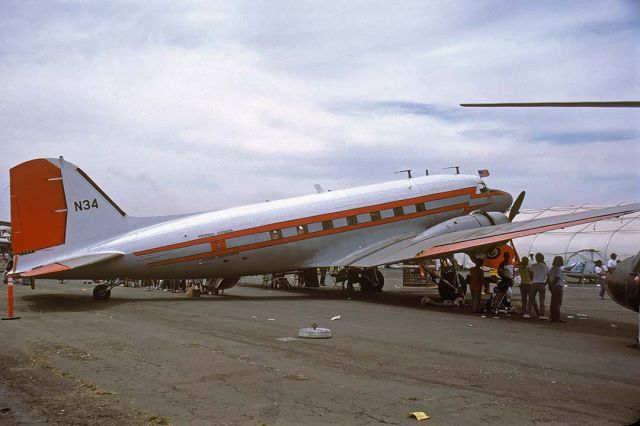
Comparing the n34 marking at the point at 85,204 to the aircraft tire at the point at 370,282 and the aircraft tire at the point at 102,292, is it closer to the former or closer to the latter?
the aircraft tire at the point at 102,292

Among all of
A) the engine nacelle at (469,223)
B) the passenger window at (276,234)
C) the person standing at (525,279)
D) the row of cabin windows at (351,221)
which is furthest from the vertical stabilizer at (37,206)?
the person standing at (525,279)

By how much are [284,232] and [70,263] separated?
6947 millimetres

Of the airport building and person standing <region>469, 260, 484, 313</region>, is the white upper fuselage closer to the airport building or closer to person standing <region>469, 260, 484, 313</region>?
person standing <region>469, 260, 484, 313</region>

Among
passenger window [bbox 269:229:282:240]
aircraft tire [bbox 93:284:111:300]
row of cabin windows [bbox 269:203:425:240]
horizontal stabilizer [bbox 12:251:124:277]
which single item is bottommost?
aircraft tire [bbox 93:284:111:300]

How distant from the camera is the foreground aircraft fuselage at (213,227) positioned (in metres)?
16.6

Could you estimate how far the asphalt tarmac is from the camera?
18.6ft

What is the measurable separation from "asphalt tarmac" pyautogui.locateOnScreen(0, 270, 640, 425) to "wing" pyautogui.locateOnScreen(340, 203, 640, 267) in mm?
2591

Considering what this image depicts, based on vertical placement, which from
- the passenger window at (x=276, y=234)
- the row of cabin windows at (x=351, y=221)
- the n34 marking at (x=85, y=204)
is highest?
the n34 marking at (x=85, y=204)

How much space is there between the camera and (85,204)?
17406 millimetres

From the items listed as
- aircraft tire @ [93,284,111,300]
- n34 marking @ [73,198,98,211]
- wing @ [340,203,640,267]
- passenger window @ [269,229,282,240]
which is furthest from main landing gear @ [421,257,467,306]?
n34 marking @ [73,198,98,211]

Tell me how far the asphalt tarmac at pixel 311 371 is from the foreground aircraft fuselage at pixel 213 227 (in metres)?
3.19

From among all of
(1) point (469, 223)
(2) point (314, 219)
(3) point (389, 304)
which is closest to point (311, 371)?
(3) point (389, 304)

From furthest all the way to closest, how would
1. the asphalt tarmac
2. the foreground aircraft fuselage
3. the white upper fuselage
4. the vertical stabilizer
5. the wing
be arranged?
the white upper fuselage
the foreground aircraft fuselage
the vertical stabilizer
the wing
the asphalt tarmac

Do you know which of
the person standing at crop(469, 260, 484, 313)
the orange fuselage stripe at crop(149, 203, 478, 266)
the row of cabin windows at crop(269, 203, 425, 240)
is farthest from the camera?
the row of cabin windows at crop(269, 203, 425, 240)
